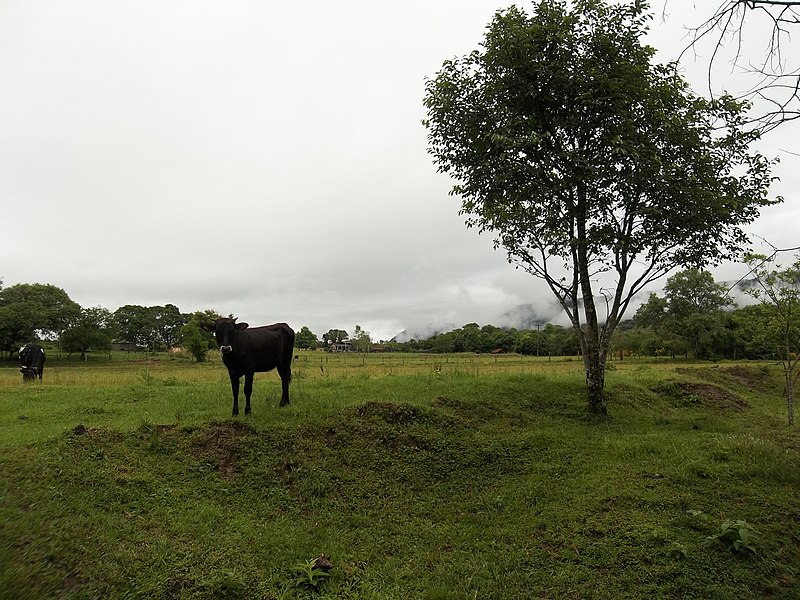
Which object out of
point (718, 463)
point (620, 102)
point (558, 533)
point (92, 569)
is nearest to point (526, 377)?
point (718, 463)

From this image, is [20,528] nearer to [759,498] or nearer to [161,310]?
[759,498]

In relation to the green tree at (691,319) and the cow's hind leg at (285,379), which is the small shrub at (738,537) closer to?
the cow's hind leg at (285,379)

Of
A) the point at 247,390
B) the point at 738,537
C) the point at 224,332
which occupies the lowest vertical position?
the point at 738,537

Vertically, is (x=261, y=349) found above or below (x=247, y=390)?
above

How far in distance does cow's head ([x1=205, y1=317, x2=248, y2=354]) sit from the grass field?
1579 millimetres

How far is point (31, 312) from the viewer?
5038 cm

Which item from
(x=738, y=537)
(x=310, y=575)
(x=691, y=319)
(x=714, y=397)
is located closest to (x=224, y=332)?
(x=310, y=575)

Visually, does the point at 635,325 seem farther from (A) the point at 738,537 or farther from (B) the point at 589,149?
(A) the point at 738,537

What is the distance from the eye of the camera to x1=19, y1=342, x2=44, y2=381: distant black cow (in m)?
18.2

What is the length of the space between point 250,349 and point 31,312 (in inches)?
2191

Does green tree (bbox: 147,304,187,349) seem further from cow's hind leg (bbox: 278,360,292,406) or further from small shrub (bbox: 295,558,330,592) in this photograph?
small shrub (bbox: 295,558,330,592)

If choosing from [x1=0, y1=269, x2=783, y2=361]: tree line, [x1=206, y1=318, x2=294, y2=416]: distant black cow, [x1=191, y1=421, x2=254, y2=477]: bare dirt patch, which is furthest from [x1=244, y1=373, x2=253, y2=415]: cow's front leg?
[x1=0, y1=269, x2=783, y2=361]: tree line

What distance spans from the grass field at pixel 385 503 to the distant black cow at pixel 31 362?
7829 millimetres

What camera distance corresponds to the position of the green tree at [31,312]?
163ft
